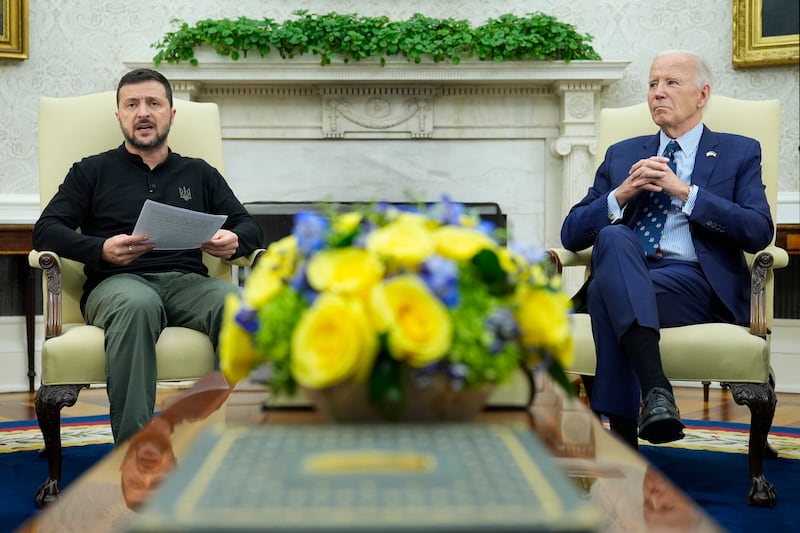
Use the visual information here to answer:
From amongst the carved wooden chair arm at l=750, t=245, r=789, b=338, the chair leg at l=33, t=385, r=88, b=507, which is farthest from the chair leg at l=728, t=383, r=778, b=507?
the chair leg at l=33, t=385, r=88, b=507

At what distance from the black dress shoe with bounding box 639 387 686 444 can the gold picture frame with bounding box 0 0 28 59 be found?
11.7ft

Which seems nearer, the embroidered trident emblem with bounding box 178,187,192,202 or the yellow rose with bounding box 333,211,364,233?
the yellow rose with bounding box 333,211,364,233

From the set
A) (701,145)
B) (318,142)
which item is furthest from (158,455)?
(318,142)

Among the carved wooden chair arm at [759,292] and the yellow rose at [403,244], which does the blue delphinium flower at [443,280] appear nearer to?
the yellow rose at [403,244]

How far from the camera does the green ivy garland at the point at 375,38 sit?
3998 millimetres

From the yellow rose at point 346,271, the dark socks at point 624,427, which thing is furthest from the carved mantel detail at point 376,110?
the yellow rose at point 346,271

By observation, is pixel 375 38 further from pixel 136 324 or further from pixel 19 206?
pixel 136 324

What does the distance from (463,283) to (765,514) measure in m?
1.51

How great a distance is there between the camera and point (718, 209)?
228 centimetres

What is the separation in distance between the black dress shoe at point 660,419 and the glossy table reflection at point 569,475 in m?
0.55

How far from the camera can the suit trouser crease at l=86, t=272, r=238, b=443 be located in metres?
2.08

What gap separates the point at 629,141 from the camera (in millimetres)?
2676

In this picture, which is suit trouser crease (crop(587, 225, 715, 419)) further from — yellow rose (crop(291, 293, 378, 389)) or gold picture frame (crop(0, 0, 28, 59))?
gold picture frame (crop(0, 0, 28, 59))

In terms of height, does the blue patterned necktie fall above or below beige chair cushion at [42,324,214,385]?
above
